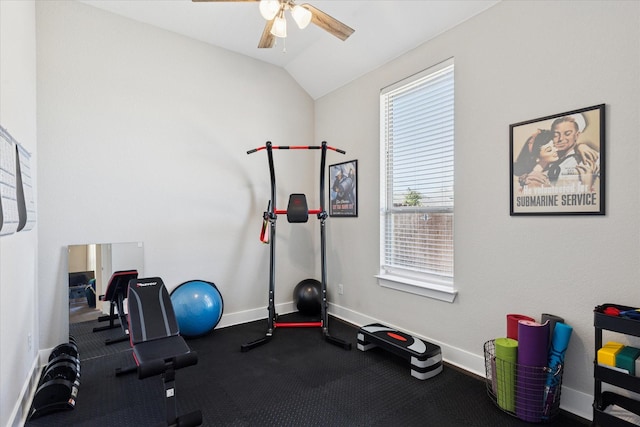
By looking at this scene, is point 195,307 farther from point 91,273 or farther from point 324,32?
point 324,32

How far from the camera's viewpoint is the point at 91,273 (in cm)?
300

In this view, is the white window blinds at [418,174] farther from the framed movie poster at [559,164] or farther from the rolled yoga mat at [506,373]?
the rolled yoga mat at [506,373]

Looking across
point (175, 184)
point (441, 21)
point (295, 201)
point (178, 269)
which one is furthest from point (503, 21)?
point (178, 269)

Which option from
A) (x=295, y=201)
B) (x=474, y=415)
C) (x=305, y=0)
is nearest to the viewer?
(x=474, y=415)

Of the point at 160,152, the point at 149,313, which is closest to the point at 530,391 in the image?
the point at 149,313

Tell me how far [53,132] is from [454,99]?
3496mm

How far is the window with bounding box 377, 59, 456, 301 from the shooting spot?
2.92 meters

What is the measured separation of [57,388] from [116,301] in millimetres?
974

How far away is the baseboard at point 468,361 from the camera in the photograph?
2.03m

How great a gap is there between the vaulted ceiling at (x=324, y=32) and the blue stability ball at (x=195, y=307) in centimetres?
257

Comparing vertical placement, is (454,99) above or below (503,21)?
below

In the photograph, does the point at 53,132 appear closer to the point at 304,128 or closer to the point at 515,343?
the point at 304,128

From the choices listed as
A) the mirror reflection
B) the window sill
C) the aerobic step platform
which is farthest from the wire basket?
the mirror reflection

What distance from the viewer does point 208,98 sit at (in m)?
3.67
